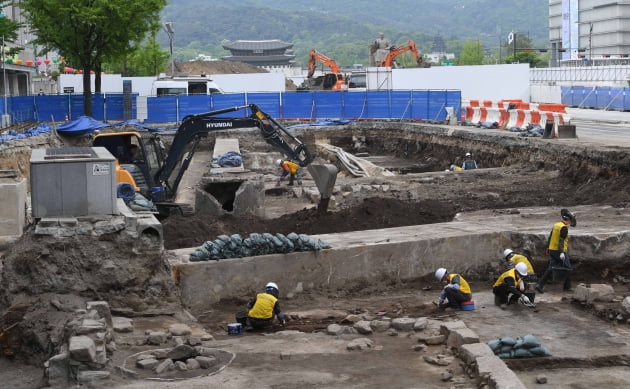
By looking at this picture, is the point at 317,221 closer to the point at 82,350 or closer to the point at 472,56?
the point at 82,350

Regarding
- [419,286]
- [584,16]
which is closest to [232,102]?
[419,286]

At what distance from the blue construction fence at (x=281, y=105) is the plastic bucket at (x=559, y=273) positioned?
3120 centimetres

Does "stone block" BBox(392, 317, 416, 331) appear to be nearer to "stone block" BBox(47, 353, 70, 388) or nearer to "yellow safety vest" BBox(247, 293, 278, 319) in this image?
"yellow safety vest" BBox(247, 293, 278, 319)

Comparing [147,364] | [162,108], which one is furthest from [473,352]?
[162,108]

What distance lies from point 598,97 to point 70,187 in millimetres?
47953

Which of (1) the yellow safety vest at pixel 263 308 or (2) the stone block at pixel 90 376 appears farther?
(1) the yellow safety vest at pixel 263 308

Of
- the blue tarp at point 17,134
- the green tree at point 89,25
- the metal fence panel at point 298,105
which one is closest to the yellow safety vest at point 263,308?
the blue tarp at point 17,134

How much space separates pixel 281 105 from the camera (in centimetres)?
5316

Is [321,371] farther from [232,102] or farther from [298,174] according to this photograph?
[232,102]

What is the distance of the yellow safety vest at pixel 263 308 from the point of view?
45.0 feet

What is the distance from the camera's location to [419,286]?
16.8 metres

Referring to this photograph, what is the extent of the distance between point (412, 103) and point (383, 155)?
18.3 ft

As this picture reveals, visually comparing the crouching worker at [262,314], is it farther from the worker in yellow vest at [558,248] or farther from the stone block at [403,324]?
the worker in yellow vest at [558,248]

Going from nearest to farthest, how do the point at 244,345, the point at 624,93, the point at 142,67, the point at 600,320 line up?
1. the point at 244,345
2. the point at 600,320
3. the point at 624,93
4. the point at 142,67
